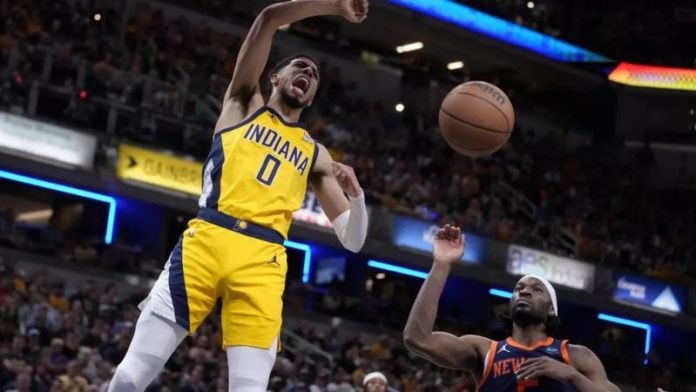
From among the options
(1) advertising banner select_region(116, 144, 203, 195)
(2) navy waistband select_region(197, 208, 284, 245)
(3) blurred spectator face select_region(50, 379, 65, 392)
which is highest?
(2) navy waistband select_region(197, 208, 284, 245)

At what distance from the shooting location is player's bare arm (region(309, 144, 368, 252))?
238 inches

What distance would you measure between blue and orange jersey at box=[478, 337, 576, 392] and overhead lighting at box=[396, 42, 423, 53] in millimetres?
26709

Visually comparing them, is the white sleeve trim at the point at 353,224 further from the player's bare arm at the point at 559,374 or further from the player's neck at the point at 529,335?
the player's bare arm at the point at 559,374

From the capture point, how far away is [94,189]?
2158 cm

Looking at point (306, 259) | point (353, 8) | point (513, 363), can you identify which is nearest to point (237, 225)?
point (353, 8)

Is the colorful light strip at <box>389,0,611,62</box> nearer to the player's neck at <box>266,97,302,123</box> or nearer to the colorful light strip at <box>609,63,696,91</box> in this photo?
the colorful light strip at <box>609,63,696,91</box>

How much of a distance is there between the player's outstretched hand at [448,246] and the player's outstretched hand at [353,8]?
1.23 metres

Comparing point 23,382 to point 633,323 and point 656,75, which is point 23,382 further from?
point 656,75

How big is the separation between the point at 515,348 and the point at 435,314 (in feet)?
1.94

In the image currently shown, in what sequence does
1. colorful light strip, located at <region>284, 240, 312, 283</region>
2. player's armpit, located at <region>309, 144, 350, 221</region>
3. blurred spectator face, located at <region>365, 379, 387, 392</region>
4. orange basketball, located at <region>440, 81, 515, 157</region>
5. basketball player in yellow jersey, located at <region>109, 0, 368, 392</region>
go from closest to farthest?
basketball player in yellow jersey, located at <region>109, 0, 368, 392</region> < player's armpit, located at <region>309, 144, 350, 221</region> < orange basketball, located at <region>440, 81, 515, 157</region> < blurred spectator face, located at <region>365, 379, 387, 392</region> < colorful light strip, located at <region>284, 240, 312, 283</region>

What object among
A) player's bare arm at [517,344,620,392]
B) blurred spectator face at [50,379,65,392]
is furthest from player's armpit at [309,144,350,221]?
blurred spectator face at [50,379,65,392]

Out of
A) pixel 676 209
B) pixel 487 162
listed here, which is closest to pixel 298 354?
pixel 487 162

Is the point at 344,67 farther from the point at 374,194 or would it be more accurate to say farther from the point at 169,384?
the point at 169,384

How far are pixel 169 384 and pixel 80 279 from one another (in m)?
5.65
